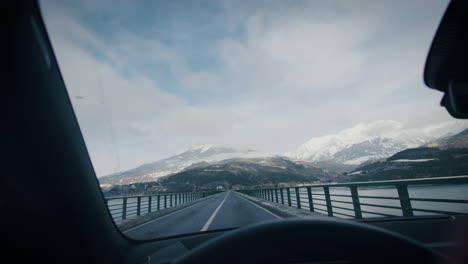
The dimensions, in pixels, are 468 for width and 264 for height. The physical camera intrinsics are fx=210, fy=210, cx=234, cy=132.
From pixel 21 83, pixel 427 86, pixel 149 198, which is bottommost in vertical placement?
pixel 149 198

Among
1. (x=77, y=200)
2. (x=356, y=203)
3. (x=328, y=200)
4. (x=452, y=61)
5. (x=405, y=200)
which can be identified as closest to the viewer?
(x=452, y=61)

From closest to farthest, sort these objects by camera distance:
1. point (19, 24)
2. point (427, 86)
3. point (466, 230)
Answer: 1. point (19, 24)
2. point (427, 86)
3. point (466, 230)

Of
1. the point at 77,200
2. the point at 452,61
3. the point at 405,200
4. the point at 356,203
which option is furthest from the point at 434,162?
the point at 77,200

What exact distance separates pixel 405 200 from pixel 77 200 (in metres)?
Answer: 6.40

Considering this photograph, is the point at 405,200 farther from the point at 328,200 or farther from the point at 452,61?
the point at 452,61

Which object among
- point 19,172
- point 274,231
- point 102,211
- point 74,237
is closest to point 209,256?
point 274,231

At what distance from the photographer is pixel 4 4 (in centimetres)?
140

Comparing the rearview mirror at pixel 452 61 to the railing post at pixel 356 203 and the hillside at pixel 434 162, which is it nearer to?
the railing post at pixel 356 203

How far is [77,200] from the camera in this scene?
202 centimetres

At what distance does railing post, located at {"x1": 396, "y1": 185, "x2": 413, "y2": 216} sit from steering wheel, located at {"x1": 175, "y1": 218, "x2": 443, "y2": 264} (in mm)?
5333

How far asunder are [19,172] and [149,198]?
15.3 m

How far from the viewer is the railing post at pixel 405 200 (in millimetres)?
4910

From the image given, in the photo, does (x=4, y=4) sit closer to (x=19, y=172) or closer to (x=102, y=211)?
(x=19, y=172)

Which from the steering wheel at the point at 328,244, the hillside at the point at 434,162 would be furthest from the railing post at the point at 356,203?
the steering wheel at the point at 328,244
